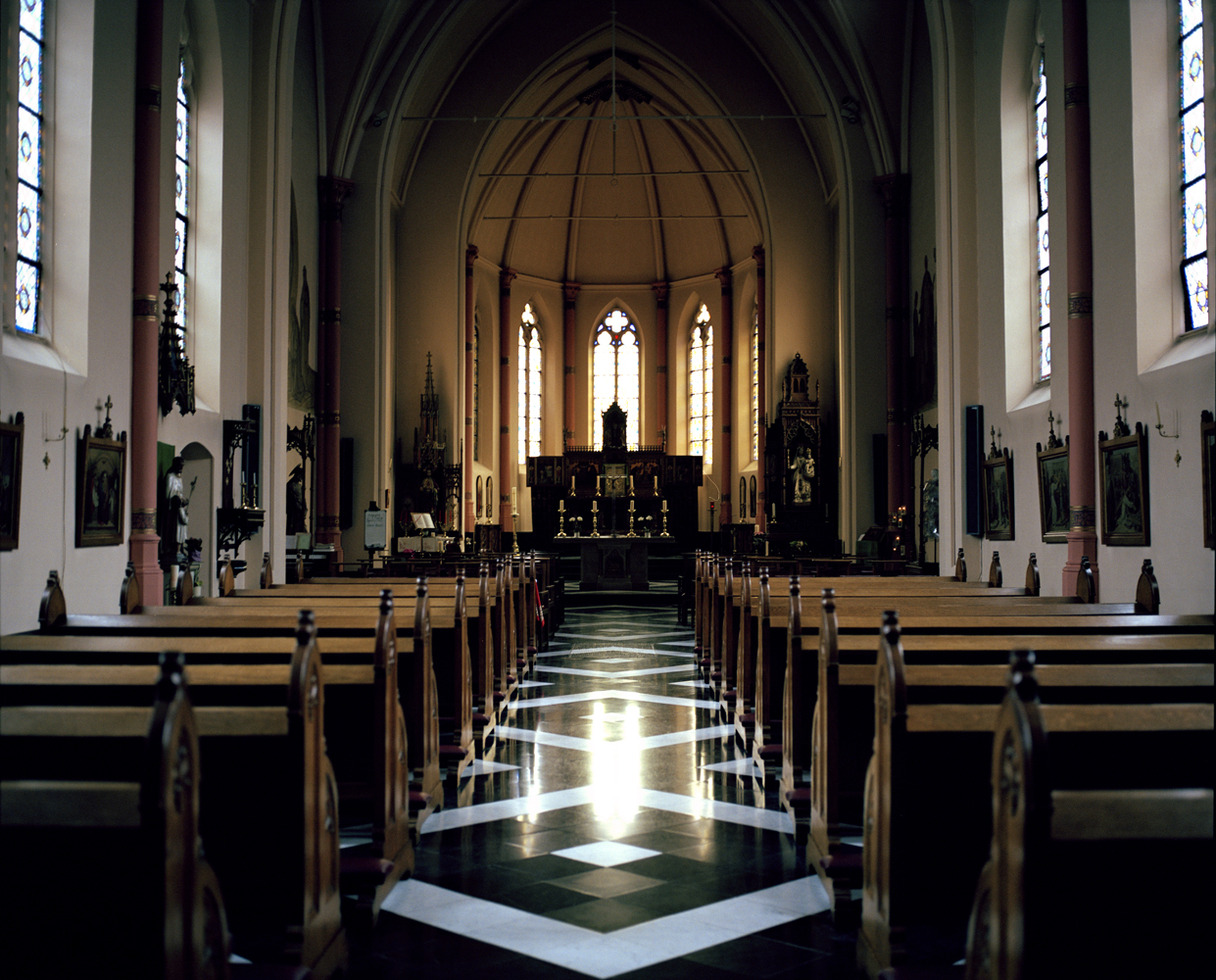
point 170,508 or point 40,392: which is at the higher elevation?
point 40,392

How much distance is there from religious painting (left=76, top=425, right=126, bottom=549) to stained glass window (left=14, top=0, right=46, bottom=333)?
Result: 3.83 ft

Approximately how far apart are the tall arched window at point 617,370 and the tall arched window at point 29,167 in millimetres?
21843

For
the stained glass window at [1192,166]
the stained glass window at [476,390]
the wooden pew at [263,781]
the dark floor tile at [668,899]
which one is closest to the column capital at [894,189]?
the stained glass window at [1192,166]

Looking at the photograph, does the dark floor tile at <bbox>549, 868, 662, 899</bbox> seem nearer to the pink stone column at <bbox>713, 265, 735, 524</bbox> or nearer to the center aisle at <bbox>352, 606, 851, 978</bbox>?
the center aisle at <bbox>352, 606, 851, 978</bbox>

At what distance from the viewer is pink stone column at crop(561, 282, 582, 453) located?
30.5 metres

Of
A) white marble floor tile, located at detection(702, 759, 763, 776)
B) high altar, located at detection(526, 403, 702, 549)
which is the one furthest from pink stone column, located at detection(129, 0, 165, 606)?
high altar, located at detection(526, 403, 702, 549)

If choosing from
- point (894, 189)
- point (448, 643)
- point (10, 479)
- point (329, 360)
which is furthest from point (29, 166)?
point (894, 189)

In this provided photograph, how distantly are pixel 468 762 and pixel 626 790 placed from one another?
4.04ft

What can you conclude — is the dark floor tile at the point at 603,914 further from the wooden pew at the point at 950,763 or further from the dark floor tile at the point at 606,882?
the wooden pew at the point at 950,763

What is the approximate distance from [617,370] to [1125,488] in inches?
877

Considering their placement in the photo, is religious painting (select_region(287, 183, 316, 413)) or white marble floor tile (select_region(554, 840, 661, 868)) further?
religious painting (select_region(287, 183, 316, 413))

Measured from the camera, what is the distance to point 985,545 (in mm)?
13578

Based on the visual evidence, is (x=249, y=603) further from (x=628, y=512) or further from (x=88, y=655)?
(x=628, y=512)

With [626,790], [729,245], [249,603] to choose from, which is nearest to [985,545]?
[626,790]
